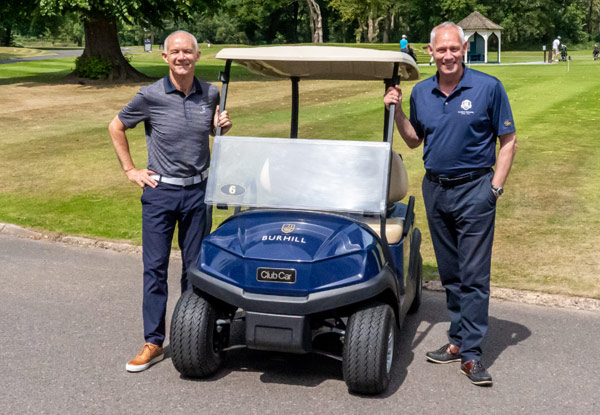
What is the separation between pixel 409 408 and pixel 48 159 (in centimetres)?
1013

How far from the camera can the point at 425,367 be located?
14.8 ft

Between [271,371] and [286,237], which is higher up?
[286,237]

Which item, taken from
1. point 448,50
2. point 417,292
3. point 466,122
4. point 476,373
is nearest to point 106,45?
point 417,292

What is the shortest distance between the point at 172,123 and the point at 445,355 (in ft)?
6.82

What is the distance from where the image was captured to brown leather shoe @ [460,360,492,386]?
420 cm

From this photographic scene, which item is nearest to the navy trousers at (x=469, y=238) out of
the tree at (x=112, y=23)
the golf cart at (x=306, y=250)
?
the golf cart at (x=306, y=250)

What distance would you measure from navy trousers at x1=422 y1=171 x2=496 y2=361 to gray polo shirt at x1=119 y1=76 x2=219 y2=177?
1.36 m

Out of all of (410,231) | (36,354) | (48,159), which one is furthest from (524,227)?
(48,159)

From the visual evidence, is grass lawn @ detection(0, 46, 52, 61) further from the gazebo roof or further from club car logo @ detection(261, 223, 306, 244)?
club car logo @ detection(261, 223, 306, 244)

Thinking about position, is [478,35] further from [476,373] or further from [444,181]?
[476,373]

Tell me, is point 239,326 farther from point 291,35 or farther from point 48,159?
point 291,35

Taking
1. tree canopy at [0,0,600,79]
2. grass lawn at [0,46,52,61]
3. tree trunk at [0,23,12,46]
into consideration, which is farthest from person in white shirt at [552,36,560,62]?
tree trunk at [0,23,12,46]

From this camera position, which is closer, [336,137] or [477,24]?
[336,137]

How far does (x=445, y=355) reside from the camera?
4.59 meters
